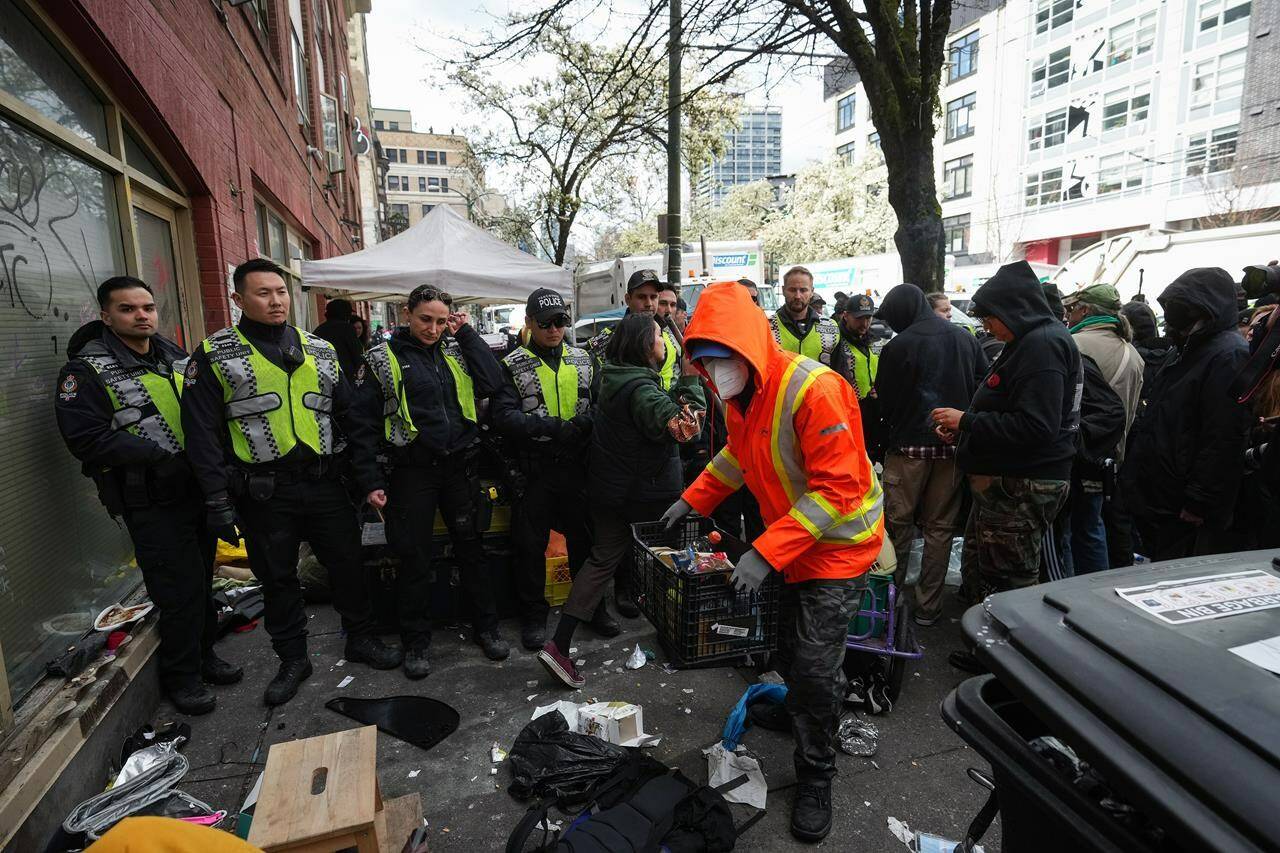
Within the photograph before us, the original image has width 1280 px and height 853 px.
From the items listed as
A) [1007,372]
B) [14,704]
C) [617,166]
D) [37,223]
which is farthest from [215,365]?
[617,166]

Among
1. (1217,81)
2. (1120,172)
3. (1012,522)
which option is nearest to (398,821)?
(1012,522)

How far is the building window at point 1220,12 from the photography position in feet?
84.4

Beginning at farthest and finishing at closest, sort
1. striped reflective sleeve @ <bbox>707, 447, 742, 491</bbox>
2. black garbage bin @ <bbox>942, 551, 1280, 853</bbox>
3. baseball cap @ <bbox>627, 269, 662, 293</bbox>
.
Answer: baseball cap @ <bbox>627, 269, 662, 293</bbox>, striped reflective sleeve @ <bbox>707, 447, 742, 491</bbox>, black garbage bin @ <bbox>942, 551, 1280, 853</bbox>

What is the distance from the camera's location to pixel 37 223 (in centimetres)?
347

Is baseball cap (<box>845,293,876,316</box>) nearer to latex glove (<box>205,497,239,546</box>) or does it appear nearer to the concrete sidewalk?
the concrete sidewalk

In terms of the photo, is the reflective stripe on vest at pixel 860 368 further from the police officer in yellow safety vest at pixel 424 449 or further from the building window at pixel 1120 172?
the building window at pixel 1120 172

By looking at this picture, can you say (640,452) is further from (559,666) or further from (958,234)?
(958,234)

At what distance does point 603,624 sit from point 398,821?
76.9 inches

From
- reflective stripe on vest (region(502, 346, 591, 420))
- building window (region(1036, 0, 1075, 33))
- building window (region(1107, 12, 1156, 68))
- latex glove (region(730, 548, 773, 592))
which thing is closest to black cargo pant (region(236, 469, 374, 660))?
reflective stripe on vest (region(502, 346, 591, 420))

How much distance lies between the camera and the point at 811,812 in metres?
2.68

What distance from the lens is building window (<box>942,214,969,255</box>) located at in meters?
40.1

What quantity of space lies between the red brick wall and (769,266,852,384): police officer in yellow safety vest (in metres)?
4.74

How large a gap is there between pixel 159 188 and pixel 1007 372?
231 inches

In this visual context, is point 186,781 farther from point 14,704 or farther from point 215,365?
point 215,365
